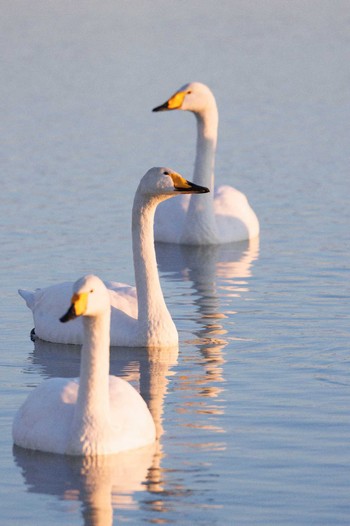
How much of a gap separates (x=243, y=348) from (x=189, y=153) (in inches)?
458

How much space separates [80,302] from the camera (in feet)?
32.4

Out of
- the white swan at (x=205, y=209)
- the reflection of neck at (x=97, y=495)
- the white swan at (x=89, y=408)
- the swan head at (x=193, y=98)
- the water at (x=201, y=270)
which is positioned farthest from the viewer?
the white swan at (x=205, y=209)

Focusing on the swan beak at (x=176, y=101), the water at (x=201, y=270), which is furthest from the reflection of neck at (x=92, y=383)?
the swan beak at (x=176, y=101)

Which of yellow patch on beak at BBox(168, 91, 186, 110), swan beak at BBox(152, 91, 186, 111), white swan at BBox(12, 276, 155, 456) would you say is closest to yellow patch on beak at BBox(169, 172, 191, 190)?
white swan at BBox(12, 276, 155, 456)

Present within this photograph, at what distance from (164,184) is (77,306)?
→ 3839 millimetres

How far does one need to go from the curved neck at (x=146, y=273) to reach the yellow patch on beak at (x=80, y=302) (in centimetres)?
378

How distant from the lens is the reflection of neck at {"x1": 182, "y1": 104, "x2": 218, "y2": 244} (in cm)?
1956

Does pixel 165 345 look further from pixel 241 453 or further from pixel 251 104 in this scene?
pixel 251 104

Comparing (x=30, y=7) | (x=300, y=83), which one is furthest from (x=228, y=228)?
(x=30, y=7)

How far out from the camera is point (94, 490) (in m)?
9.74

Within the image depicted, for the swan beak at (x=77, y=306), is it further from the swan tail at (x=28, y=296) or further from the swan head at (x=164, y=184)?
the swan tail at (x=28, y=296)

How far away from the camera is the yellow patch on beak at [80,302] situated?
9852mm

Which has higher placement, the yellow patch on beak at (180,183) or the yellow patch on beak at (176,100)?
the yellow patch on beak at (176,100)

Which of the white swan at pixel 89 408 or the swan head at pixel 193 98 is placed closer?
the white swan at pixel 89 408
